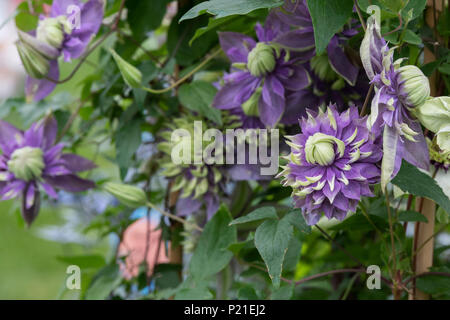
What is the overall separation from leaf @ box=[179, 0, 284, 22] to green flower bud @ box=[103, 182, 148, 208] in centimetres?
19

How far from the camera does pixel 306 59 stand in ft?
1.27

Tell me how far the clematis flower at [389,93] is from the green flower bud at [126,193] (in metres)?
0.25

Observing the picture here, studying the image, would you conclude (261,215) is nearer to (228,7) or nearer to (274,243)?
(274,243)

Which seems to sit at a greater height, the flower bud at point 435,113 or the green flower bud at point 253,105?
the green flower bud at point 253,105

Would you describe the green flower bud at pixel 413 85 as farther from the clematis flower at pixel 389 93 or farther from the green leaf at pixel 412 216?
the green leaf at pixel 412 216

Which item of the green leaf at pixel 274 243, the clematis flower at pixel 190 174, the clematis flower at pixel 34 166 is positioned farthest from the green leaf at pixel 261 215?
the clematis flower at pixel 34 166

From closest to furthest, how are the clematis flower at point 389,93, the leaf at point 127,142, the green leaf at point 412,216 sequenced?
the clematis flower at point 389,93 → the green leaf at point 412,216 → the leaf at point 127,142

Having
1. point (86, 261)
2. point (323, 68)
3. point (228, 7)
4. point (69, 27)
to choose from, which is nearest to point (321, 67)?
point (323, 68)

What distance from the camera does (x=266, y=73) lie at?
0.39 meters

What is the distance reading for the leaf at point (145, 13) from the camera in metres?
0.49

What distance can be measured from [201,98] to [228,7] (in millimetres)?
143

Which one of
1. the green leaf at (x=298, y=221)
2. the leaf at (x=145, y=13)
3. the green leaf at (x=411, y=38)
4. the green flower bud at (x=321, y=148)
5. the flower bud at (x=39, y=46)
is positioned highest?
the leaf at (x=145, y=13)

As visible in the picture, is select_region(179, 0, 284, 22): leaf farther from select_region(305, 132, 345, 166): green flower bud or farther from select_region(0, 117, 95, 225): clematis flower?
select_region(0, 117, 95, 225): clematis flower
